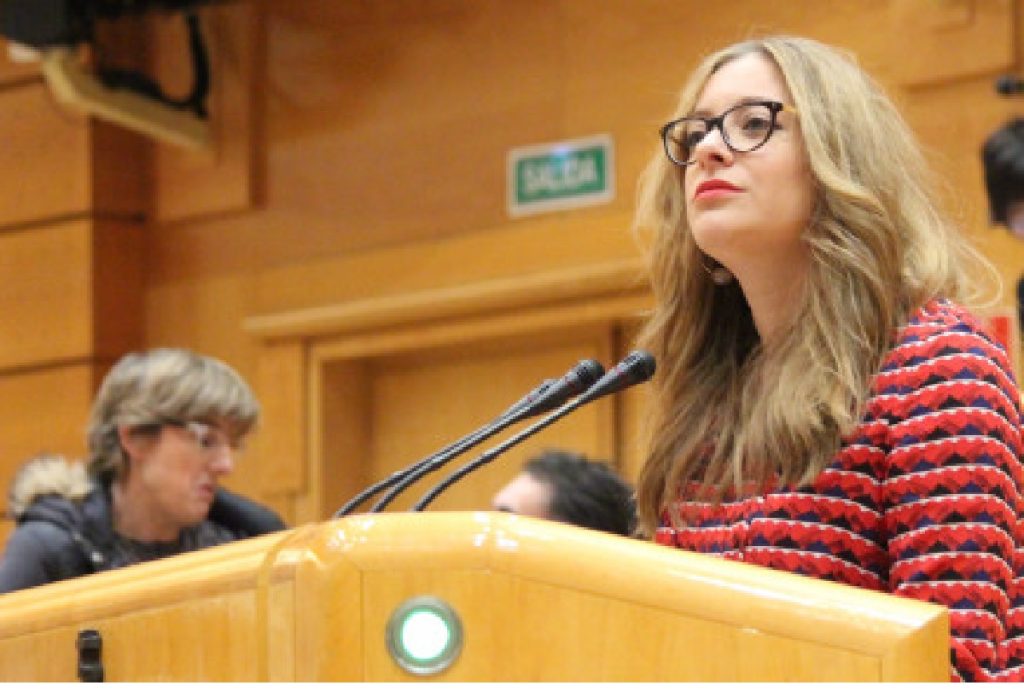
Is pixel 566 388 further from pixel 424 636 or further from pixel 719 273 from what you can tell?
pixel 424 636

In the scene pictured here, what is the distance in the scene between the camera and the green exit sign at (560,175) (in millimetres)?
5047

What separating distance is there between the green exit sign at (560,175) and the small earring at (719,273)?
2807mm

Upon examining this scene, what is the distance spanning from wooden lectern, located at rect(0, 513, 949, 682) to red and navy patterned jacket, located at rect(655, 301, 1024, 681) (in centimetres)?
30

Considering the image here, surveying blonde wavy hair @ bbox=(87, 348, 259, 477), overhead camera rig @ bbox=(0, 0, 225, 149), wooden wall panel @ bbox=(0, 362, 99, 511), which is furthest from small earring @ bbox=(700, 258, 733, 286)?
wooden wall panel @ bbox=(0, 362, 99, 511)

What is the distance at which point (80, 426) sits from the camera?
575 cm

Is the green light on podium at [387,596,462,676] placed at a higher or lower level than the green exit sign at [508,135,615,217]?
lower

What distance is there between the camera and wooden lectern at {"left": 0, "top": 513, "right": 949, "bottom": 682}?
1465mm

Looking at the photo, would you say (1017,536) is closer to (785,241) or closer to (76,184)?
(785,241)

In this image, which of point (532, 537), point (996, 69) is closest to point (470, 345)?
point (996, 69)

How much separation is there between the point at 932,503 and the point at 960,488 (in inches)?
1.1

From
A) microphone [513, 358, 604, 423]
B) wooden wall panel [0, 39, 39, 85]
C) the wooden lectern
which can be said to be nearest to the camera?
the wooden lectern

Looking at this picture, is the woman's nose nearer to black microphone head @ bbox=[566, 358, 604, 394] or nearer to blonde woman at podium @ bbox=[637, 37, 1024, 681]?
blonde woman at podium @ bbox=[637, 37, 1024, 681]

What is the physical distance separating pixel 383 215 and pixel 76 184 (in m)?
0.99

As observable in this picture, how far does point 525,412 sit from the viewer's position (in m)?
1.97
